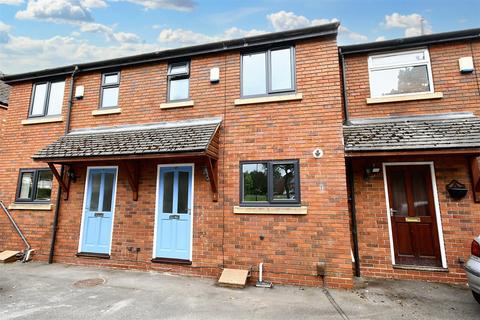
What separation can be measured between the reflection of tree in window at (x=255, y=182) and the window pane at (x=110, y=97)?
4419 millimetres

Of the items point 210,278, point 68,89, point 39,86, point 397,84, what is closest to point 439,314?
point 210,278

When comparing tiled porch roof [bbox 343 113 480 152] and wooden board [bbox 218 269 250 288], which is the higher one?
tiled porch roof [bbox 343 113 480 152]

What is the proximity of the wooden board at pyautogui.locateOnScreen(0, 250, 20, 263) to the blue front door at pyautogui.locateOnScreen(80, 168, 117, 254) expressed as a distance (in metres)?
1.91

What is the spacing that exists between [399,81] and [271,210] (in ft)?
15.1

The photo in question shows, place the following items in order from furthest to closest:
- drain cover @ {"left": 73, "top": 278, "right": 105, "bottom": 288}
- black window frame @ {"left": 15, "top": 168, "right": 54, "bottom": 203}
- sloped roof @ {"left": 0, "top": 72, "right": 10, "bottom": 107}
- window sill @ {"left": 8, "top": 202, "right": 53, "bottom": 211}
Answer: sloped roof @ {"left": 0, "top": 72, "right": 10, "bottom": 107}, black window frame @ {"left": 15, "top": 168, "right": 54, "bottom": 203}, window sill @ {"left": 8, "top": 202, "right": 53, "bottom": 211}, drain cover @ {"left": 73, "top": 278, "right": 105, "bottom": 288}

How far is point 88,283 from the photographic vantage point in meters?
5.10

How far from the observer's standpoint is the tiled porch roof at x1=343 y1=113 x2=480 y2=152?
483cm

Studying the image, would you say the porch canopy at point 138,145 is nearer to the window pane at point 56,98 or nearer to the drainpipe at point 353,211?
the window pane at point 56,98

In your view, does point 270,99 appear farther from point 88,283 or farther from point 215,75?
point 88,283

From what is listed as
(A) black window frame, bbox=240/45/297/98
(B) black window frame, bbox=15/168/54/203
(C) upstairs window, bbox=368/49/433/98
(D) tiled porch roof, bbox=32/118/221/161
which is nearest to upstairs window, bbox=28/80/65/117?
(D) tiled porch roof, bbox=32/118/221/161

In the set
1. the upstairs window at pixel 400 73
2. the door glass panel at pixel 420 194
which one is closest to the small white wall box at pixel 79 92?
the upstairs window at pixel 400 73

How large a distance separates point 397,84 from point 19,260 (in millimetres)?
10883

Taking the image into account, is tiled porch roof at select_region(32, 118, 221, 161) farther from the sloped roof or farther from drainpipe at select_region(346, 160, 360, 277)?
the sloped roof

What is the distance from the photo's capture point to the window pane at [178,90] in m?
6.64
